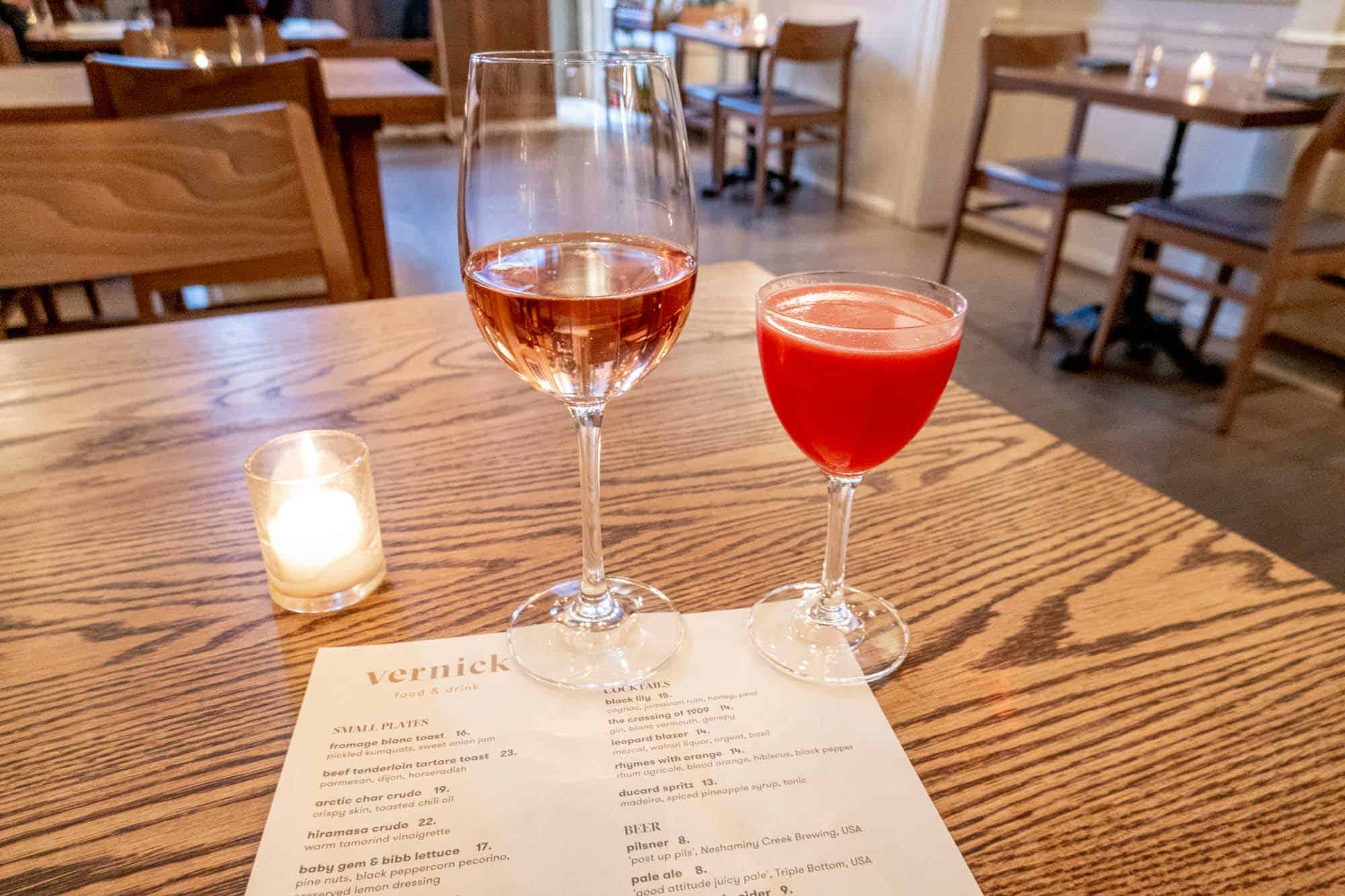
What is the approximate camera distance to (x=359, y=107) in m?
2.05

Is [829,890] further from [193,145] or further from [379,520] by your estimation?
[193,145]

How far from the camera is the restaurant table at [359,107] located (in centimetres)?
196

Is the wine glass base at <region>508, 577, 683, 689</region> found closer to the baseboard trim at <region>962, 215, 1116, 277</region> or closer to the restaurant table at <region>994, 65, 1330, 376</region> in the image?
the restaurant table at <region>994, 65, 1330, 376</region>

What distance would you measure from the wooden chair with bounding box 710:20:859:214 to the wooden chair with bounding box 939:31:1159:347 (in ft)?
3.90

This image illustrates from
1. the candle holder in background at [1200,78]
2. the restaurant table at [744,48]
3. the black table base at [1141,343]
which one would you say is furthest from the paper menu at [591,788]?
the restaurant table at [744,48]

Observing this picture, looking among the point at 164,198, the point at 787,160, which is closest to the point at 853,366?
the point at 164,198

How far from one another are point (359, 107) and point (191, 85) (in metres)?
0.49

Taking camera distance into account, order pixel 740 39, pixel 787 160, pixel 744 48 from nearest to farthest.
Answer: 1. pixel 744 48
2. pixel 740 39
3. pixel 787 160

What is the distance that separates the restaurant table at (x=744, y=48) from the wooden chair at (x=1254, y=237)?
2086mm

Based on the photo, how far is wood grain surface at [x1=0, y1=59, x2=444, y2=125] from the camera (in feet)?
6.32

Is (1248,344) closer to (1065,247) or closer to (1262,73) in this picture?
(1262,73)

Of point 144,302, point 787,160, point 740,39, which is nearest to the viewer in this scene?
point 144,302

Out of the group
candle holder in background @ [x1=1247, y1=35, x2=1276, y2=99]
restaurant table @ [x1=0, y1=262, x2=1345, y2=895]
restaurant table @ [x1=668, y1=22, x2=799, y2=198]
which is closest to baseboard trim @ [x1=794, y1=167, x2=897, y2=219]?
restaurant table @ [x1=668, y1=22, x2=799, y2=198]

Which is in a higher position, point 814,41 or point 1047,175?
point 814,41
